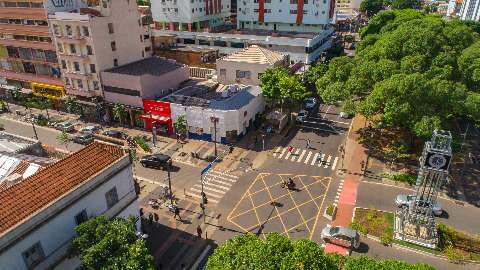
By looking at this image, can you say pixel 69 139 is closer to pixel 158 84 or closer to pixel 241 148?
pixel 158 84

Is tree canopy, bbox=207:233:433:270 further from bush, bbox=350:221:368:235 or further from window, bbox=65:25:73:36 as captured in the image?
window, bbox=65:25:73:36

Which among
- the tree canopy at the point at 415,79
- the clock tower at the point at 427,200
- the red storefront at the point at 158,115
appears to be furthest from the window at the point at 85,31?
the clock tower at the point at 427,200

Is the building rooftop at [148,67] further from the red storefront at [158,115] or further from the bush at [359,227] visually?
the bush at [359,227]

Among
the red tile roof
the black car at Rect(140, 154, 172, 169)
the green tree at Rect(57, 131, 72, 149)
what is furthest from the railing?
the red tile roof

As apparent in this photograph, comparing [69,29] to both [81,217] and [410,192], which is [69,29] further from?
[410,192]

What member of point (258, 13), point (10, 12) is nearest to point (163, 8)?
point (258, 13)
